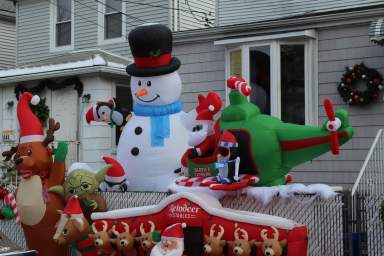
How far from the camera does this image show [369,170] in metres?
8.81

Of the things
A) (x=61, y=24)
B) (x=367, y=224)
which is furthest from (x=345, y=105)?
(x=61, y=24)

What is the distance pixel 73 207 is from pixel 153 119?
5.97 ft

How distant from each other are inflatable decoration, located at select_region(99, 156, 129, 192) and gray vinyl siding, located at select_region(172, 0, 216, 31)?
8976mm

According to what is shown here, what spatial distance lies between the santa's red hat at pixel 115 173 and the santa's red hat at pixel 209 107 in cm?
144

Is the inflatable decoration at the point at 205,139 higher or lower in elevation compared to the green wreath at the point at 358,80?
lower

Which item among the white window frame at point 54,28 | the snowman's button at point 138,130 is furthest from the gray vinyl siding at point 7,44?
the snowman's button at point 138,130

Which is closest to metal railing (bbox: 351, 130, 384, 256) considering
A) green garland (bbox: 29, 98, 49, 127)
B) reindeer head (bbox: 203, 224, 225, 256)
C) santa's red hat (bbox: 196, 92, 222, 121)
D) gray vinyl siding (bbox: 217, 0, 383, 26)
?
reindeer head (bbox: 203, 224, 225, 256)

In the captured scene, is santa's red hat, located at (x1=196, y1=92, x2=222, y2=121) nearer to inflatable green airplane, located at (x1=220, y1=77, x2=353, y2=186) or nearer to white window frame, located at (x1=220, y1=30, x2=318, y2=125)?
inflatable green airplane, located at (x1=220, y1=77, x2=353, y2=186)

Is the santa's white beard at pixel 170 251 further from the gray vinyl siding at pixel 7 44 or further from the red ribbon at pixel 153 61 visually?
the gray vinyl siding at pixel 7 44

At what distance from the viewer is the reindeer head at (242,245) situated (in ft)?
21.2

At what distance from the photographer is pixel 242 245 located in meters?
6.48

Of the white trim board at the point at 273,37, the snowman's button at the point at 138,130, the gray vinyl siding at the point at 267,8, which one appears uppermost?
the gray vinyl siding at the point at 267,8

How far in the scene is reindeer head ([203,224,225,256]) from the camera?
263 inches

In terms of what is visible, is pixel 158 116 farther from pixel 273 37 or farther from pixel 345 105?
pixel 345 105
